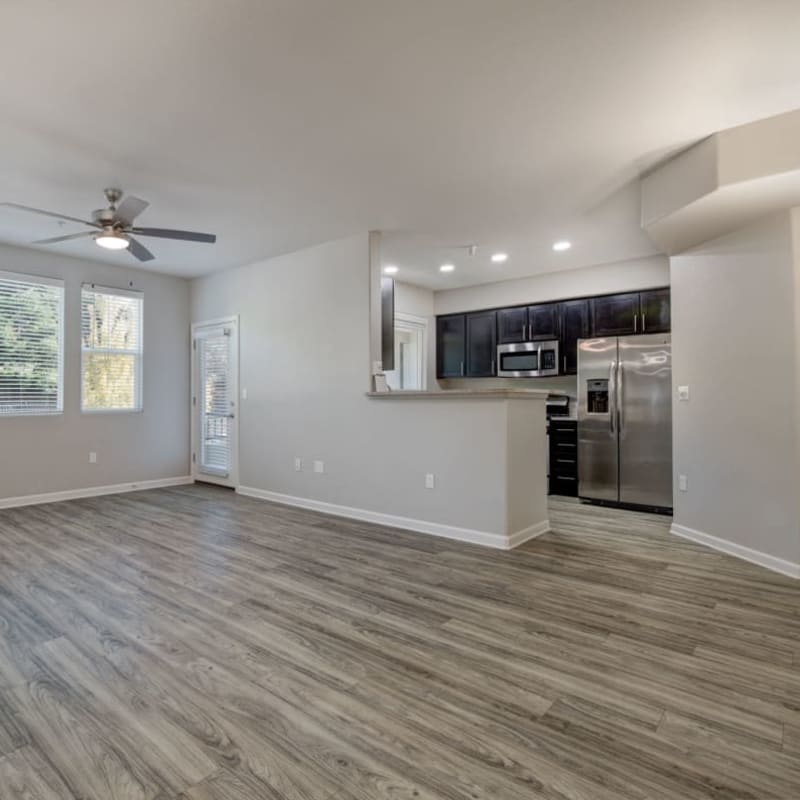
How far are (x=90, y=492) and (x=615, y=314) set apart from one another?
6200mm

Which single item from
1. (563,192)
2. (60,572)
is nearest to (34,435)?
(60,572)

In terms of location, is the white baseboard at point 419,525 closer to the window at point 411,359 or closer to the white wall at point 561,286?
the window at point 411,359

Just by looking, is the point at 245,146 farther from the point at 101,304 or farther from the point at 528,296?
the point at 528,296

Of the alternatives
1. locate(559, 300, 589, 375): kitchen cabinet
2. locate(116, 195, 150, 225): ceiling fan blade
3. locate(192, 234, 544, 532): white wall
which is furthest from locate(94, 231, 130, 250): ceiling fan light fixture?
locate(559, 300, 589, 375): kitchen cabinet

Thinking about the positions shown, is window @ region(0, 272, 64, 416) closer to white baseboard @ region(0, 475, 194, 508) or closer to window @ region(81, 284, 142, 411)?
window @ region(81, 284, 142, 411)

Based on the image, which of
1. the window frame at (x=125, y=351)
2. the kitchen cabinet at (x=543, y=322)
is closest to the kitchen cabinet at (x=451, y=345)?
the kitchen cabinet at (x=543, y=322)

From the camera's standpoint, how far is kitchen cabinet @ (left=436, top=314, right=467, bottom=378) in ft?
23.3

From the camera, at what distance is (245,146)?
10.4 feet

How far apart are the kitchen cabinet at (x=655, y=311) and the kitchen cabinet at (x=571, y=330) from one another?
608 mm

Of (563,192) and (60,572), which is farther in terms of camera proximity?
(563,192)

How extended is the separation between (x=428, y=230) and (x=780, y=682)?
13.1ft

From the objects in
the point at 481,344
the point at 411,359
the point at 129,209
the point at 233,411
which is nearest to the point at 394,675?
the point at 129,209

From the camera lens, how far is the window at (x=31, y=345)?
17.0 feet

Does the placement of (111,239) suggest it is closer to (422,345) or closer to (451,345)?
(422,345)
